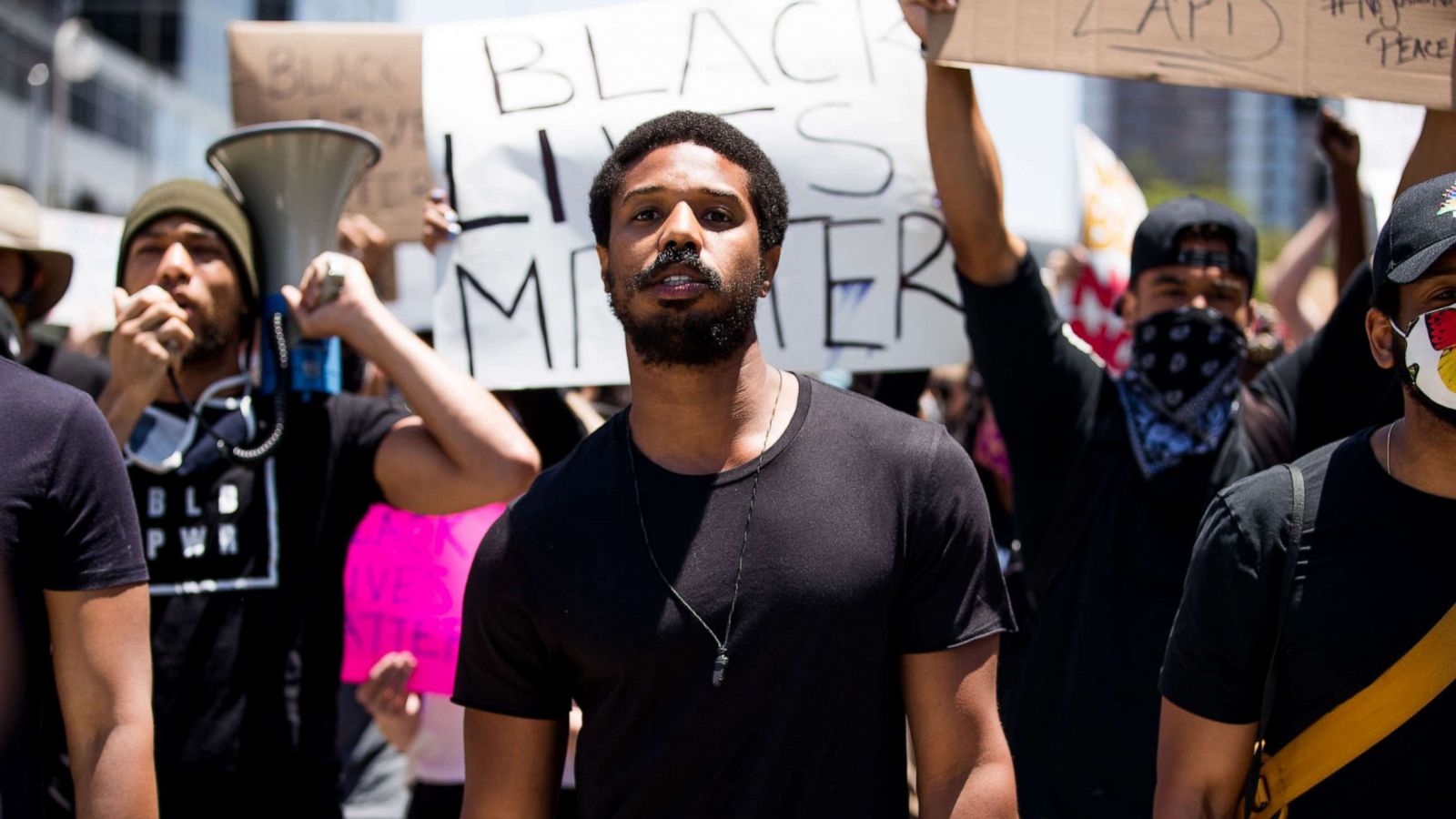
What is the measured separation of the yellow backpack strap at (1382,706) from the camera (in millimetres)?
2148

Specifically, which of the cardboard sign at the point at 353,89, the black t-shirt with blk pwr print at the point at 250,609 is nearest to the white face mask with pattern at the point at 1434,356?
the black t-shirt with blk pwr print at the point at 250,609

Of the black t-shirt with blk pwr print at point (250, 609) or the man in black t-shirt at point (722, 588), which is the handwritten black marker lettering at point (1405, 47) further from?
the black t-shirt with blk pwr print at point (250, 609)

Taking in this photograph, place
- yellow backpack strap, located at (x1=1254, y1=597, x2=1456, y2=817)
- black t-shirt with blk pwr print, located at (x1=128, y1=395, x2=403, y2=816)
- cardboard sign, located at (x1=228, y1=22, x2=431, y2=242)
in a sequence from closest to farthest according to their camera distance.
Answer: yellow backpack strap, located at (x1=1254, y1=597, x2=1456, y2=817) < black t-shirt with blk pwr print, located at (x1=128, y1=395, x2=403, y2=816) < cardboard sign, located at (x1=228, y1=22, x2=431, y2=242)

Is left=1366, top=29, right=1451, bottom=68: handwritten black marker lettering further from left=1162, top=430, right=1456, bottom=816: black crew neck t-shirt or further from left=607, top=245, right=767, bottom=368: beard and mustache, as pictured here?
left=607, top=245, right=767, bottom=368: beard and mustache

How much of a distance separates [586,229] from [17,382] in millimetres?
1597

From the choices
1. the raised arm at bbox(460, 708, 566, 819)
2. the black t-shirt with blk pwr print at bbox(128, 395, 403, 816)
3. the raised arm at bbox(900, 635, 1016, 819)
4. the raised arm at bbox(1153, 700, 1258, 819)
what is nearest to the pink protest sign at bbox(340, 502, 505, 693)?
the black t-shirt with blk pwr print at bbox(128, 395, 403, 816)

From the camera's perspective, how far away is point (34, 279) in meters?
4.40

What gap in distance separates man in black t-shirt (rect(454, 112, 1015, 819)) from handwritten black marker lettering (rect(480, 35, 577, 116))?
1397 mm

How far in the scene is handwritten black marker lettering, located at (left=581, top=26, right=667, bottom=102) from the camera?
148 inches

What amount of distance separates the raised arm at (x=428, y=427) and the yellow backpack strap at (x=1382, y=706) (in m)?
1.73

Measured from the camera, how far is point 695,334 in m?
2.34

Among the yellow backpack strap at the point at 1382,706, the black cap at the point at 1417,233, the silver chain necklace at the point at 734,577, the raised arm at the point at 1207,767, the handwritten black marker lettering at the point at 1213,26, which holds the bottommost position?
the raised arm at the point at 1207,767

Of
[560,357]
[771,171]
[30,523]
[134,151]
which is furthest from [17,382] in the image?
[134,151]

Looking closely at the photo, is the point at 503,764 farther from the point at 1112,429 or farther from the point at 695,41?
the point at 695,41
